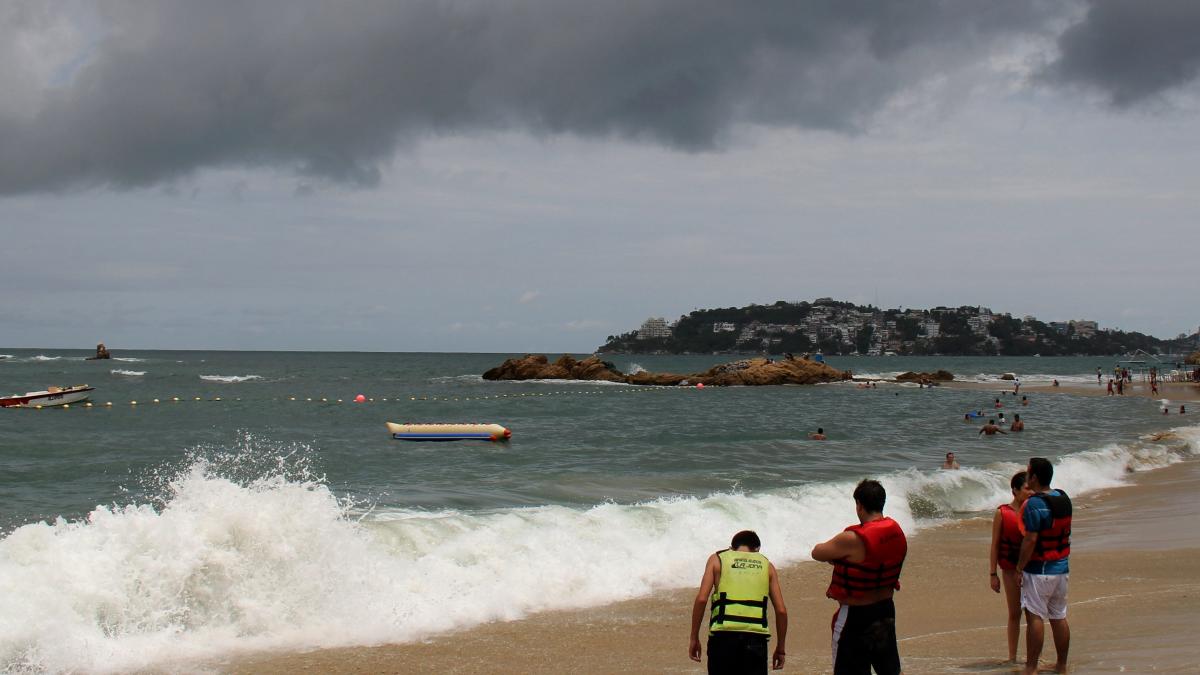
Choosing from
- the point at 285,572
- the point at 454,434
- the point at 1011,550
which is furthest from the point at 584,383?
the point at 1011,550

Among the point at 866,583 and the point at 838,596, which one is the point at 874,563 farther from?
the point at 838,596

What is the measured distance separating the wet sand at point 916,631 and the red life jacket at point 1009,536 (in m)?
0.88

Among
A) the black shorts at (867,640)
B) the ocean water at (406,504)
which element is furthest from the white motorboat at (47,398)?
the black shorts at (867,640)

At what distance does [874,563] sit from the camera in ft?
18.1

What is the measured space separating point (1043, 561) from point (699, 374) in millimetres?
66180

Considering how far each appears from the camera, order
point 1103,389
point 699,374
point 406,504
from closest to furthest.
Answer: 1. point 406,504
2. point 1103,389
3. point 699,374

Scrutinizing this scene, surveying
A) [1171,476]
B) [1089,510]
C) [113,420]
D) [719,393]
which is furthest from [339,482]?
[719,393]

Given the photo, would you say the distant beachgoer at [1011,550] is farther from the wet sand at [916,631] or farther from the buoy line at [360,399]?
the buoy line at [360,399]

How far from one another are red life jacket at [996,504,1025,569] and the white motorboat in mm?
48167

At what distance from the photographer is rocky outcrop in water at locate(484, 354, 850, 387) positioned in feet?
226

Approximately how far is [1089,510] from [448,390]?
52683mm

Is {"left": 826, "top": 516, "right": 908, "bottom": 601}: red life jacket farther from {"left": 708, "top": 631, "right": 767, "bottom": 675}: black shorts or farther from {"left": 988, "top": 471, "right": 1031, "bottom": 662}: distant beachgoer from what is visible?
{"left": 988, "top": 471, "right": 1031, "bottom": 662}: distant beachgoer

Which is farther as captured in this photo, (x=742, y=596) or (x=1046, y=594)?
(x=1046, y=594)

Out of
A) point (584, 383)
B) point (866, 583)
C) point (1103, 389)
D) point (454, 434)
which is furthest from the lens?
point (584, 383)
